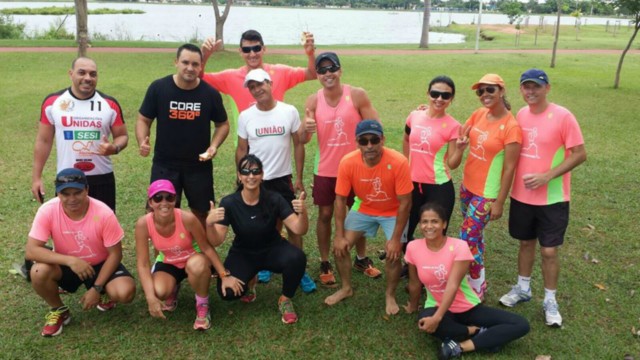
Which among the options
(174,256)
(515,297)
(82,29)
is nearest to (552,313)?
(515,297)

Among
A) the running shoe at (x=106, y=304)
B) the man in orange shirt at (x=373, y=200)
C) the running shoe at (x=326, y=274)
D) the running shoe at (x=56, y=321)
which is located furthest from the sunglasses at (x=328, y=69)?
the running shoe at (x=56, y=321)

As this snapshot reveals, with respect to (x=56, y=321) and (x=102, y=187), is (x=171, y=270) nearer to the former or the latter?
(x=56, y=321)

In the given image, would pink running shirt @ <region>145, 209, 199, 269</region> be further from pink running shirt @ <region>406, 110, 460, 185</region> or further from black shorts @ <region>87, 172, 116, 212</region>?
pink running shirt @ <region>406, 110, 460, 185</region>

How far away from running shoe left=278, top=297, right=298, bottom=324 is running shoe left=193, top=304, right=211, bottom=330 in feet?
2.09

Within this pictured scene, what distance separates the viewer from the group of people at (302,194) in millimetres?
4281

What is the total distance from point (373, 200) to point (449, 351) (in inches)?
56.4

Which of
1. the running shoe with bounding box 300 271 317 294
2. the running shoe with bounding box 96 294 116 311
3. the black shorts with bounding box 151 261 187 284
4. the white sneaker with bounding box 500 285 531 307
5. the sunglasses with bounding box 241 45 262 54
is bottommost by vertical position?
the running shoe with bounding box 96 294 116 311

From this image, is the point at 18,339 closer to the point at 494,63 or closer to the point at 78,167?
the point at 78,167

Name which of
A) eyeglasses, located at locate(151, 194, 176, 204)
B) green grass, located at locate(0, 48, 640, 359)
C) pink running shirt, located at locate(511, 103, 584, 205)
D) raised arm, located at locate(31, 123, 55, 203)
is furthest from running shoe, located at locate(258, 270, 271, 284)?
pink running shirt, located at locate(511, 103, 584, 205)

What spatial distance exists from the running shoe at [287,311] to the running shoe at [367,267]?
108 cm

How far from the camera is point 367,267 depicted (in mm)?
5523

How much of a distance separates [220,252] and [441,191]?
8.63 feet

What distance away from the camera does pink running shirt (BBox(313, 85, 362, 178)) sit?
4914 millimetres

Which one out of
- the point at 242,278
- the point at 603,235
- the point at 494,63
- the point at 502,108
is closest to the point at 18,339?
the point at 242,278
